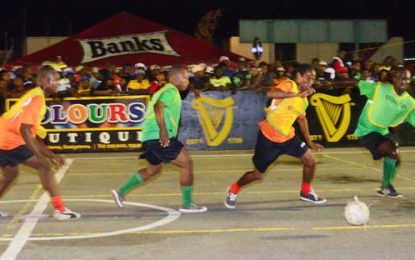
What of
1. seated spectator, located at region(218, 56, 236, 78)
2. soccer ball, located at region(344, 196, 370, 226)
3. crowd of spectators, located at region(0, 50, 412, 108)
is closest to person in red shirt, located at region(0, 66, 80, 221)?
soccer ball, located at region(344, 196, 370, 226)

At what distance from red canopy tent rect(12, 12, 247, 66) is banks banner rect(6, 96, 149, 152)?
4.31m

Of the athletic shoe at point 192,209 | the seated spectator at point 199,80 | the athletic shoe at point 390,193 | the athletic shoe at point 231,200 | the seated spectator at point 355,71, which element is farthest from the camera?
the seated spectator at point 355,71

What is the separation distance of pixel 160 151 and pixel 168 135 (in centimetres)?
23

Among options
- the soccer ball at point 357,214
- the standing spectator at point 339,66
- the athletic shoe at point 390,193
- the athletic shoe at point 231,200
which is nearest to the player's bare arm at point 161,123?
the athletic shoe at point 231,200

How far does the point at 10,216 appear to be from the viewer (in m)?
8.07

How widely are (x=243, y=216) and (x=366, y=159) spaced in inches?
245

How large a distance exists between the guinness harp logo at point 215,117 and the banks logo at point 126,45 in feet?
15.6

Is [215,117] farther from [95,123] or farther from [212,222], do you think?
[212,222]

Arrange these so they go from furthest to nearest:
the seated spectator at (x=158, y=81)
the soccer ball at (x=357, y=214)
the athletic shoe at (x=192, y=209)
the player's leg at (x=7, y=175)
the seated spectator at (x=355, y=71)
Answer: the seated spectator at (x=355, y=71)
the seated spectator at (x=158, y=81)
the athletic shoe at (x=192, y=209)
the player's leg at (x=7, y=175)
the soccer ball at (x=357, y=214)

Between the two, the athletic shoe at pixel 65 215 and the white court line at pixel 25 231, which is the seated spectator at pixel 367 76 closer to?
the white court line at pixel 25 231

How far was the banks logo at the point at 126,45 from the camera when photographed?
65.3ft

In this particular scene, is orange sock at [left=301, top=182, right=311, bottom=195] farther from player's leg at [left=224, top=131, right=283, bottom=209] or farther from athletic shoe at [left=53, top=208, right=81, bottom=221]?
athletic shoe at [left=53, top=208, right=81, bottom=221]

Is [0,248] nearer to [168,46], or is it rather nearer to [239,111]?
[239,111]

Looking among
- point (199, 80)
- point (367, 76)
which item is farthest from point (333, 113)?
point (199, 80)
